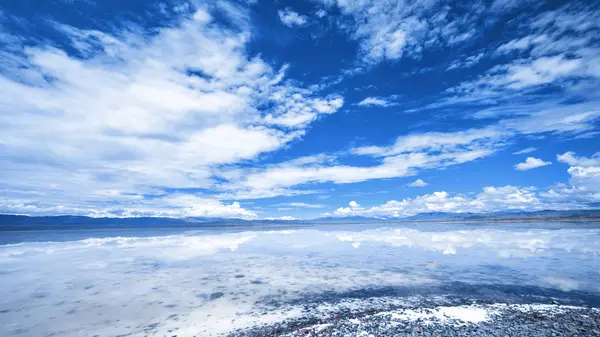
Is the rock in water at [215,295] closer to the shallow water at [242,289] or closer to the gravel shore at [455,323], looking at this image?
the shallow water at [242,289]

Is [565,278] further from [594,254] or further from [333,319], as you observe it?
[333,319]

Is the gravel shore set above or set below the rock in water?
below

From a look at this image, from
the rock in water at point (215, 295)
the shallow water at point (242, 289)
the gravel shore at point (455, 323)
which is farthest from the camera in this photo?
the rock in water at point (215, 295)

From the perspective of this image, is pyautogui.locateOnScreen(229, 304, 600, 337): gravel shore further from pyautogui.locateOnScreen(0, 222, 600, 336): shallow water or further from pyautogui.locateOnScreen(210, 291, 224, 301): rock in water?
pyautogui.locateOnScreen(210, 291, 224, 301): rock in water

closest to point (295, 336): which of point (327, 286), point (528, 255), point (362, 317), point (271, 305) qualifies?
point (362, 317)

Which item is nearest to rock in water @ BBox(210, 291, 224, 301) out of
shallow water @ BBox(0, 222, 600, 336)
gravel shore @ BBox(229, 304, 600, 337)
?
shallow water @ BBox(0, 222, 600, 336)

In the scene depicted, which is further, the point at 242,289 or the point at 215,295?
the point at 242,289

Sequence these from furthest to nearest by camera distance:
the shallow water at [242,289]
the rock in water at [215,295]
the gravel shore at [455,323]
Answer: the rock in water at [215,295]
the shallow water at [242,289]
the gravel shore at [455,323]

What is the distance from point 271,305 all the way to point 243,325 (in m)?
2.00

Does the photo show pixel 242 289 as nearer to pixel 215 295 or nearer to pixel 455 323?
pixel 215 295

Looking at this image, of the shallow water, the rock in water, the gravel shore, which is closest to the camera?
the gravel shore

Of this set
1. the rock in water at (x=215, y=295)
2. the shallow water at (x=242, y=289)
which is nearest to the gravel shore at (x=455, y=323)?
the shallow water at (x=242, y=289)

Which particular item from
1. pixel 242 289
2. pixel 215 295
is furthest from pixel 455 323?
pixel 215 295

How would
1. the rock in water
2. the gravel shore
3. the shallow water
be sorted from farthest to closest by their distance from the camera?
the rock in water
the shallow water
the gravel shore
